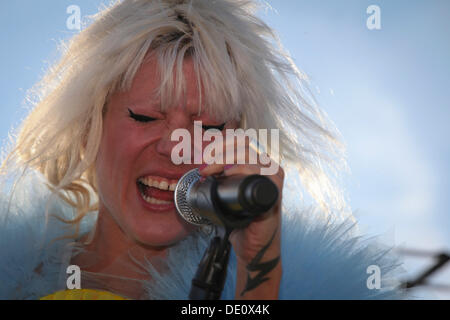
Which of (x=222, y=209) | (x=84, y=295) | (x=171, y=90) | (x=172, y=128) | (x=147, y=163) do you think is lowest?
(x=84, y=295)

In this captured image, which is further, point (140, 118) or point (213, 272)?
point (140, 118)

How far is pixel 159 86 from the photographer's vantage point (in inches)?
61.6

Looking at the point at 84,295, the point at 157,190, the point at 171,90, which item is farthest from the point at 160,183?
the point at 84,295

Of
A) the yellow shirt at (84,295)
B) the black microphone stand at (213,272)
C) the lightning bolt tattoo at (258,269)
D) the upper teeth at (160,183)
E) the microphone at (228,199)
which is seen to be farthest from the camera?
the upper teeth at (160,183)

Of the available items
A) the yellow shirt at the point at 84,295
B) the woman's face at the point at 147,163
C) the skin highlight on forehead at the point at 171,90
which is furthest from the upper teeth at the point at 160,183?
the yellow shirt at the point at 84,295

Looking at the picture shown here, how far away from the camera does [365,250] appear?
59.5 inches

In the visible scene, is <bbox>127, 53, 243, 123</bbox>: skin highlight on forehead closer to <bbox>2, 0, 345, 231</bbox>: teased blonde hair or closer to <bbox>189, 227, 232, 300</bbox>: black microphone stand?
<bbox>2, 0, 345, 231</bbox>: teased blonde hair

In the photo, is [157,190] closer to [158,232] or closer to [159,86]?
[158,232]

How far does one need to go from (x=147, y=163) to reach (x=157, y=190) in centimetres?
11

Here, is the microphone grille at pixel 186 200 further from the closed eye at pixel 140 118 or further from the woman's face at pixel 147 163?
the closed eye at pixel 140 118

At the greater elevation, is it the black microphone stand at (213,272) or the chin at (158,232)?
the chin at (158,232)

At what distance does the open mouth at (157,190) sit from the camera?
5.14 feet
